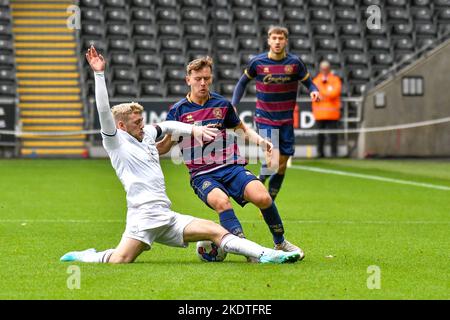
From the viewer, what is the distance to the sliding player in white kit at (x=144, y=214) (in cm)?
802

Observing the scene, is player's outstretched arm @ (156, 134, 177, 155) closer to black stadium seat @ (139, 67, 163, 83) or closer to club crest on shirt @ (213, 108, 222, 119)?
club crest on shirt @ (213, 108, 222, 119)

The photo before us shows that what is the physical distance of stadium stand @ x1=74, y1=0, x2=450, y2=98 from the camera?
29.2 metres

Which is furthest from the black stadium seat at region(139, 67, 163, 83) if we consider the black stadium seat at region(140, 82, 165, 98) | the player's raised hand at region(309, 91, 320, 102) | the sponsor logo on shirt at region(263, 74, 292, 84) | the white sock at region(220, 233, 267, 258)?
the white sock at region(220, 233, 267, 258)

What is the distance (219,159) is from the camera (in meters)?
8.94

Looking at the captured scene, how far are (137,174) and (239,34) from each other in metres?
22.1

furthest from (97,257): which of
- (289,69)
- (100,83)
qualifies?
(289,69)

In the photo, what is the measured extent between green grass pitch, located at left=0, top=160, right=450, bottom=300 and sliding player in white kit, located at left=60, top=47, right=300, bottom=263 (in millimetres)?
150

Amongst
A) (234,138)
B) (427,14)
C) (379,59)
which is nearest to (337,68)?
(379,59)

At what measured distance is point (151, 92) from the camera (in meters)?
28.3

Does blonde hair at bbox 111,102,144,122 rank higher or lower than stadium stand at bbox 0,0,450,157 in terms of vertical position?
lower

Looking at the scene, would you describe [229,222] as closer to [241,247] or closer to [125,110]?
[241,247]

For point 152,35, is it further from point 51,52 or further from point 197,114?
point 197,114

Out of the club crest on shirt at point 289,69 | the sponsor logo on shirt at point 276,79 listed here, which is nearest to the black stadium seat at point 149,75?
the sponsor logo on shirt at point 276,79
